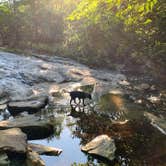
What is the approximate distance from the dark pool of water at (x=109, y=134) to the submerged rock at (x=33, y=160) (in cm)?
29

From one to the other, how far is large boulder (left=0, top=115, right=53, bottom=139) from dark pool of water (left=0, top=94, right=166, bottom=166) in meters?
0.32

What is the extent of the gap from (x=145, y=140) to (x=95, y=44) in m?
18.4

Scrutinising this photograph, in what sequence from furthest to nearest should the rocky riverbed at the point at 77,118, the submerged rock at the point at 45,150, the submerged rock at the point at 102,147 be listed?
the submerged rock at the point at 45,150 → the rocky riverbed at the point at 77,118 → the submerged rock at the point at 102,147

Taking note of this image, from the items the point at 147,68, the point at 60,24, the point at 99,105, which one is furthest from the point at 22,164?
the point at 60,24

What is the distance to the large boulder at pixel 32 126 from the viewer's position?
10062 millimetres

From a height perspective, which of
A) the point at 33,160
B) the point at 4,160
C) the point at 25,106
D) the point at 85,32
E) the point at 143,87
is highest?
the point at 85,32

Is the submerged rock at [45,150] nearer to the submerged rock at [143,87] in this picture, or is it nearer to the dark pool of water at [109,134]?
the dark pool of water at [109,134]

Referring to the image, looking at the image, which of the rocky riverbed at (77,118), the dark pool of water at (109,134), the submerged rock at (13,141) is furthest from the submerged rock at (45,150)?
the submerged rock at (13,141)

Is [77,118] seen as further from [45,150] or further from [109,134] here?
[45,150]

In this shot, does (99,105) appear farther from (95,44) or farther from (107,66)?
(95,44)

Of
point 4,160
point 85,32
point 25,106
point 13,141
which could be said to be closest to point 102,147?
point 13,141

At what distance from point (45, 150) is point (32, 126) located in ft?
5.32

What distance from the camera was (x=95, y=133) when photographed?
10.6 metres

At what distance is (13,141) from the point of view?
8.38 m
